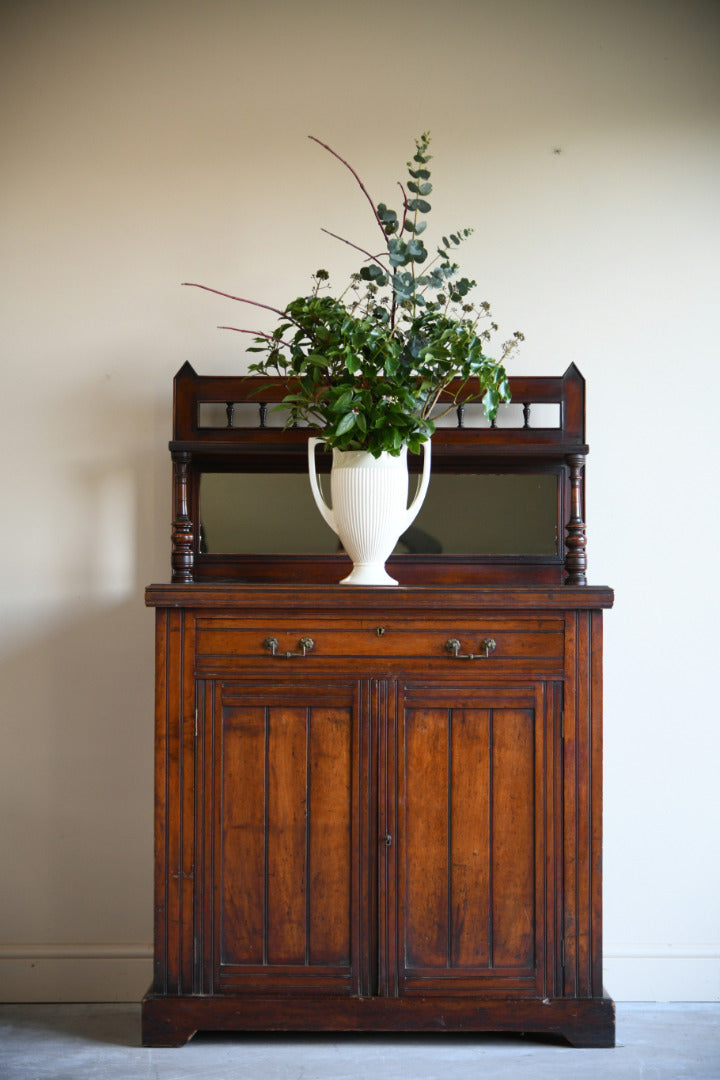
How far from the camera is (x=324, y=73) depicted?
277cm

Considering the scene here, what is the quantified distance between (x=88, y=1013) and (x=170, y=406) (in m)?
1.78

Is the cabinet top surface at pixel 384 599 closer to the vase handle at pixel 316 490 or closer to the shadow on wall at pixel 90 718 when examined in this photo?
the vase handle at pixel 316 490

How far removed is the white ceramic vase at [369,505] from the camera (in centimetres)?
232

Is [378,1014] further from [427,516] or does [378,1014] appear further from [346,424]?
[346,424]

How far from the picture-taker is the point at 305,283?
274 centimetres

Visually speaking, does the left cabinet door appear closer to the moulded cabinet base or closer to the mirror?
the moulded cabinet base

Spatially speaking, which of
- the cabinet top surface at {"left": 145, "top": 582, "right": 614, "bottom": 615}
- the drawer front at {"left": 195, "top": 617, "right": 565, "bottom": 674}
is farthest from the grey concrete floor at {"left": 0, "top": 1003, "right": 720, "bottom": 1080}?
the cabinet top surface at {"left": 145, "top": 582, "right": 614, "bottom": 615}

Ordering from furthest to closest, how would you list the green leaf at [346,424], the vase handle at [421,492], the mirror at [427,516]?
1. the mirror at [427,516]
2. the vase handle at [421,492]
3. the green leaf at [346,424]

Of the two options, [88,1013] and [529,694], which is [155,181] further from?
[88,1013]

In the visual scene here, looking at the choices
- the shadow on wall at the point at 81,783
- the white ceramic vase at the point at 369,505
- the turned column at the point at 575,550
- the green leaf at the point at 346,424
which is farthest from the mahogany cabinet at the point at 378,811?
the shadow on wall at the point at 81,783

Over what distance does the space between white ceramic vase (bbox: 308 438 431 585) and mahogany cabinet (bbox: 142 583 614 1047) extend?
18cm

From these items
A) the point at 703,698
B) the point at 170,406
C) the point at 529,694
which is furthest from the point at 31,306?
the point at 703,698

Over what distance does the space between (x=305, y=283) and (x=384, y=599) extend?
111 centimetres

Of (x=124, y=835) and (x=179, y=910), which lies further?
(x=124, y=835)
